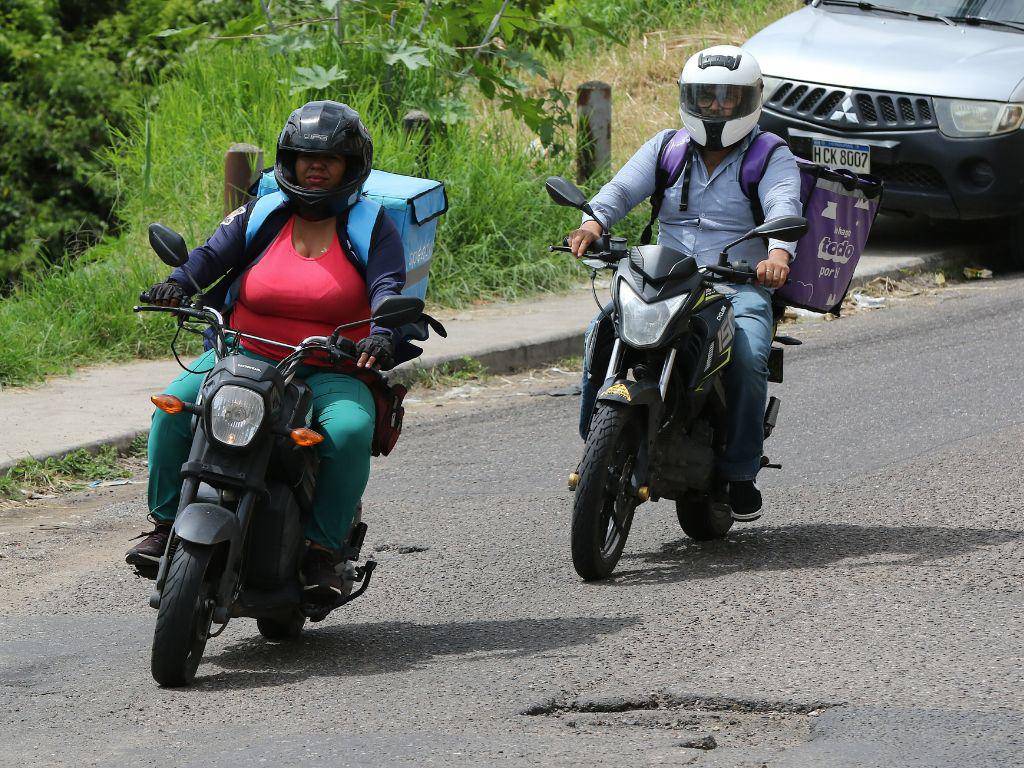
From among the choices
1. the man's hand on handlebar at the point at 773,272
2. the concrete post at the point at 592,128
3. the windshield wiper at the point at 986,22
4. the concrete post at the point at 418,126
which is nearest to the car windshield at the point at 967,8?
the windshield wiper at the point at 986,22

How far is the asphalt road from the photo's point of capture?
4.21 metres

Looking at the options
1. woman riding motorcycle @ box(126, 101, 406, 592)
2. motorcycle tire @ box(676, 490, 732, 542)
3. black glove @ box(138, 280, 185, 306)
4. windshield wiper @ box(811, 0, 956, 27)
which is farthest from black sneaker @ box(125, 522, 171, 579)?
windshield wiper @ box(811, 0, 956, 27)

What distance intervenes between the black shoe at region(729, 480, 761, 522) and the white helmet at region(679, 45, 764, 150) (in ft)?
4.05

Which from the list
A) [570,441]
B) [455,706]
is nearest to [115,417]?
[570,441]

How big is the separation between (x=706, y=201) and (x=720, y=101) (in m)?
0.37

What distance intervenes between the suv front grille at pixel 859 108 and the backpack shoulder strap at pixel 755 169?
17.3 ft

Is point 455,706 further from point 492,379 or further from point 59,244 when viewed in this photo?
point 59,244

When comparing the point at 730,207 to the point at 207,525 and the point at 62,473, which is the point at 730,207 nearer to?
the point at 207,525

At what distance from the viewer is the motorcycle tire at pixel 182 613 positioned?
14.9 ft

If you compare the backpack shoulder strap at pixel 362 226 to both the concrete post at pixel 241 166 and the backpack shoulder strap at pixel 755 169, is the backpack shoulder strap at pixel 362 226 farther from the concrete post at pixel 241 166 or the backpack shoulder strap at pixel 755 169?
the concrete post at pixel 241 166

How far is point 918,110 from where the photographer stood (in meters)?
11.2

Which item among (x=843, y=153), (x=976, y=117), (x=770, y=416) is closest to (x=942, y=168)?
(x=976, y=117)

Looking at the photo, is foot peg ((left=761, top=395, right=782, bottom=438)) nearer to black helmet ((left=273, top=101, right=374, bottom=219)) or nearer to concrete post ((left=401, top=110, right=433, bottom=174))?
black helmet ((left=273, top=101, right=374, bottom=219))

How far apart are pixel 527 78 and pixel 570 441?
821 centimetres
